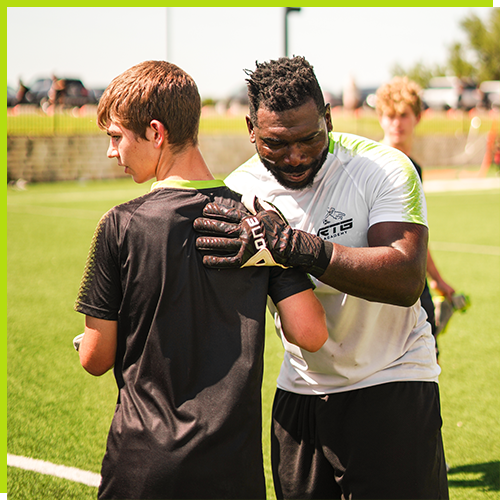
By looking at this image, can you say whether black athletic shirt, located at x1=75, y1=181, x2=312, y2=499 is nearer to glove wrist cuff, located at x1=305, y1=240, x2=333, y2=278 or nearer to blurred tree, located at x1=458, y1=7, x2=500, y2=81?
glove wrist cuff, located at x1=305, y1=240, x2=333, y2=278

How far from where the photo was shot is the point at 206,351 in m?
1.90

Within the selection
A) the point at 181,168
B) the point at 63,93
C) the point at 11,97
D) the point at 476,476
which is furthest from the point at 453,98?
the point at 181,168

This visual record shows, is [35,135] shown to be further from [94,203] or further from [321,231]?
[321,231]

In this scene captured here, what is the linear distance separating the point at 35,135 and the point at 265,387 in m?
20.4

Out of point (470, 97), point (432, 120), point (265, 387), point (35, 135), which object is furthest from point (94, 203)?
point (470, 97)

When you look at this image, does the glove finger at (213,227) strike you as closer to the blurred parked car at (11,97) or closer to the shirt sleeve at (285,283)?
the shirt sleeve at (285,283)

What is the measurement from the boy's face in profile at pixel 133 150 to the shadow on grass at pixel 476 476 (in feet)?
9.63

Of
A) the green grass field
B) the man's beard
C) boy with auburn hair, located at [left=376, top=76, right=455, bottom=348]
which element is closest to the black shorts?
the man's beard

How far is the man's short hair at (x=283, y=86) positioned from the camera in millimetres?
2258

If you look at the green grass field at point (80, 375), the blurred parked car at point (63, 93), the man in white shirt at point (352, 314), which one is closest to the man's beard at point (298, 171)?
the man in white shirt at point (352, 314)

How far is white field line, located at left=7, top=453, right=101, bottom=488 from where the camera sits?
152 inches

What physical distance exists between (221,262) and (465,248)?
1092 centimetres

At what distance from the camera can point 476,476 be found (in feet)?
13.1

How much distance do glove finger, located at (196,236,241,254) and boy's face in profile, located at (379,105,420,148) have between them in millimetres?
3054
